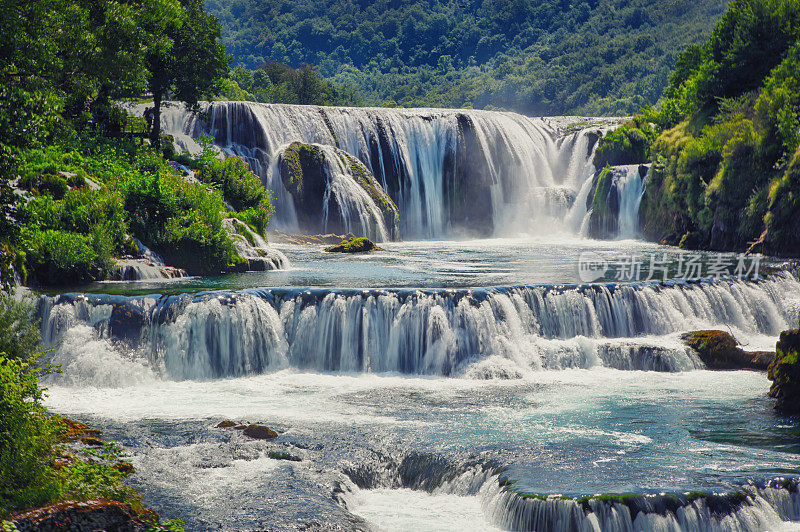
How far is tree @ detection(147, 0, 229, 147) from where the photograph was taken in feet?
113

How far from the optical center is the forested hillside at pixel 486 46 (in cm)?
11425

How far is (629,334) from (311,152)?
81.7ft

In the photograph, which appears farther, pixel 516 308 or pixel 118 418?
pixel 516 308

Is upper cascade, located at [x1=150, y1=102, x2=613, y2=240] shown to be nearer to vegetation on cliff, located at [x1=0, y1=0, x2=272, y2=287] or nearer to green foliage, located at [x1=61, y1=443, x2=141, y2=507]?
vegetation on cliff, located at [x1=0, y1=0, x2=272, y2=287]

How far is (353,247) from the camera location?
116 ft

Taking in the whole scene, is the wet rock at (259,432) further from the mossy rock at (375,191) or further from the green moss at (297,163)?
the mossy rock at (375,191)

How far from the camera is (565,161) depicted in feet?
174

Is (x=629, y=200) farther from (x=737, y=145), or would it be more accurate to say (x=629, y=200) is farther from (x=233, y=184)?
(x=233, y=184)

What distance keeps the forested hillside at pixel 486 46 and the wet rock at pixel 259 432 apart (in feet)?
311

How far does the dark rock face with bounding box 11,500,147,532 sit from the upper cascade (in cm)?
3448

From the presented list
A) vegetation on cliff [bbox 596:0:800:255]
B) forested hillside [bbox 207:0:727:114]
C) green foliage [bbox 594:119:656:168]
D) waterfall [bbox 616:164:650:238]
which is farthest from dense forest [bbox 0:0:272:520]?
forested hillside [bbox 207:0:727:114]

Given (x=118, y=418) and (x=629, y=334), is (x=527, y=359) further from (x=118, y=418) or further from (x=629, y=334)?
(x=118, y=418)

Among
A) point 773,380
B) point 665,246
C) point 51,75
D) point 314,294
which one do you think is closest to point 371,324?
point 314,294

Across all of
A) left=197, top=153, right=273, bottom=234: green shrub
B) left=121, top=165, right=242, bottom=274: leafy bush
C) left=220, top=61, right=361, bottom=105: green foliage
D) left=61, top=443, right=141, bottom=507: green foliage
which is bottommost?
left=61, top=443, right=141, bottom=507: green foliage
